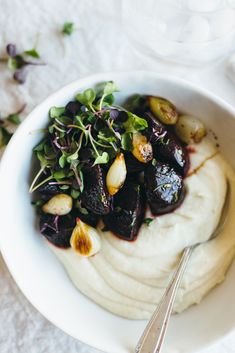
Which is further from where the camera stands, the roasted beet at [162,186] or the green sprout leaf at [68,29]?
the green sprout leaf at [68,29]

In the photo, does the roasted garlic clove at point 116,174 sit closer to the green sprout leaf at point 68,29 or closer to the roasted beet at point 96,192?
the roasted beet at point 96,192

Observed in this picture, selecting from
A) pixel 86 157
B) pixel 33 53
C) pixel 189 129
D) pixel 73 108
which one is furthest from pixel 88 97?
pixel 33 53

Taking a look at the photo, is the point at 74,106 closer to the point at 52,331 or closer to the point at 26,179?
the point at 26,179

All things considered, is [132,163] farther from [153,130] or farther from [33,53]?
[33,53]

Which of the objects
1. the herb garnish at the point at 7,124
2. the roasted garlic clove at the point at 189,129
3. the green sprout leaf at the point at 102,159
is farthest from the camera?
the herb garnish at the point at 7,124

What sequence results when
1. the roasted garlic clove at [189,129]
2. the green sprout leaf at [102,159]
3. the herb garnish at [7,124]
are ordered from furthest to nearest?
the herb garnish at [7,124]
the roasted garlic clove at [189,129]
the green sprout leaf at [102,159]

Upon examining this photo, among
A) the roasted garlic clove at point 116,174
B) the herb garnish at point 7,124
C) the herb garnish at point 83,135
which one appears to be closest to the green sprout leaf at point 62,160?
the herb garnish at point 83,135

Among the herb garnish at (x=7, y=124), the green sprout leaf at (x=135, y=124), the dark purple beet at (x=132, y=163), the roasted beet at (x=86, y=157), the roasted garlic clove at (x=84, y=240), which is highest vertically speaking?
the green sprout leaf at (x=135, y=124)

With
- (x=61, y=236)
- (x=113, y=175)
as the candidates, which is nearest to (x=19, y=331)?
(x=61, y=236)
